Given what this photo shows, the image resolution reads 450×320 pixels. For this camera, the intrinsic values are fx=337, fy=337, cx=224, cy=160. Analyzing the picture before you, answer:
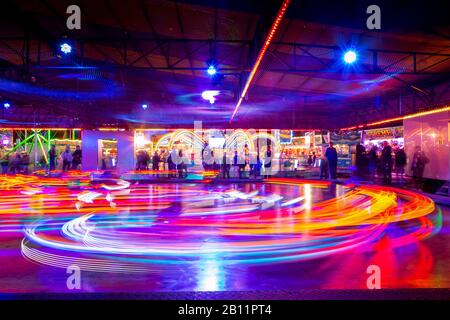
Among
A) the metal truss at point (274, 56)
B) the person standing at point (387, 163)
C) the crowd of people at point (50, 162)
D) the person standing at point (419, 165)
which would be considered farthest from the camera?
the crowd of people at point (50, 162)

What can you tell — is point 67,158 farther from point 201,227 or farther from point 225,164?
point 201,227

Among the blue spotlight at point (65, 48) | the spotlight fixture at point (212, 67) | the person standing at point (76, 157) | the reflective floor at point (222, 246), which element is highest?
the blue spotlight at point (65, 48)

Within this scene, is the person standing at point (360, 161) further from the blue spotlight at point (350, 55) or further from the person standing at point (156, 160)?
the person standing at point (156, 160)

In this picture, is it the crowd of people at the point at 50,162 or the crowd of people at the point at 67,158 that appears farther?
the crowd of people at the point at 50,162

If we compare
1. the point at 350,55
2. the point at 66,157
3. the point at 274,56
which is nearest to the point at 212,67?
the point at 274,56

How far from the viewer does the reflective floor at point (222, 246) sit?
3777 mm

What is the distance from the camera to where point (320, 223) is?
679 centimetres

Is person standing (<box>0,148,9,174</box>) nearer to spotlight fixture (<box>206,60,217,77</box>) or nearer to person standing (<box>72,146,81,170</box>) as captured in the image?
person standing (<box>72,146,81,170</box>)

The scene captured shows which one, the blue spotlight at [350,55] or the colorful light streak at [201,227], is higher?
the blue spotlight at [350,55]

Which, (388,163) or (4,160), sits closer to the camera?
(388,163)

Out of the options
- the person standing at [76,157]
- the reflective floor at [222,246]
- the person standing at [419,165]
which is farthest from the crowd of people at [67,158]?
the person standing at [419,165]

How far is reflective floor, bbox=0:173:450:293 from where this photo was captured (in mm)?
3777

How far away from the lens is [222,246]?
5.16 meters
